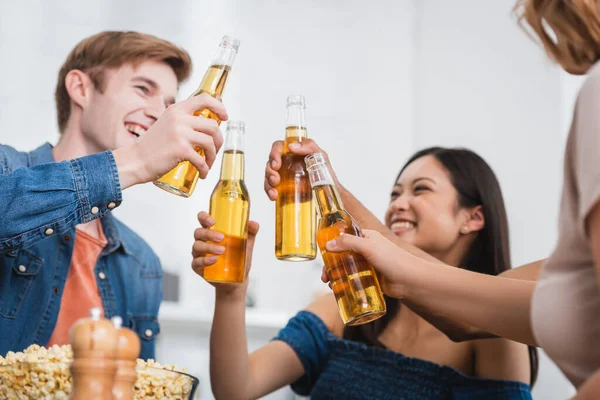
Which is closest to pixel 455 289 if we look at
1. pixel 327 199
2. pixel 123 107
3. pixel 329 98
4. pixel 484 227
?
pixel 327 199

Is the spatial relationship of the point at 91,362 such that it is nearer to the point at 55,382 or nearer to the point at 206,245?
the point at 55,382

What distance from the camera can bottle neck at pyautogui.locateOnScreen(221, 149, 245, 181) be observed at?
3.40 ft

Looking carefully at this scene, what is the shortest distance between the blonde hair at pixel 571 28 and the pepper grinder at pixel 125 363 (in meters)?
0.45

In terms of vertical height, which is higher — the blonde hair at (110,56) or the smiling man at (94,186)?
the blonde hair at (110,56)

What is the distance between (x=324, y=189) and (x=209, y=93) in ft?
0.81

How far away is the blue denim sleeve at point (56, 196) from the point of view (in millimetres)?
955

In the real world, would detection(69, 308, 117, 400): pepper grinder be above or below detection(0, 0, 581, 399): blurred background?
below

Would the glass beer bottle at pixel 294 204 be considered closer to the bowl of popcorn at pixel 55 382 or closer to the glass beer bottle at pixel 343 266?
the glass beer bottle at pixel 343 266

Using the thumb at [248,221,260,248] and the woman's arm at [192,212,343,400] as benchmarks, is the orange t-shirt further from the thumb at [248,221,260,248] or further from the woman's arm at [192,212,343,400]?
the thumb at [248,221,260,248]

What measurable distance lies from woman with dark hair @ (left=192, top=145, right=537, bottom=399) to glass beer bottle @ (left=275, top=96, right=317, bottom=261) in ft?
0.11

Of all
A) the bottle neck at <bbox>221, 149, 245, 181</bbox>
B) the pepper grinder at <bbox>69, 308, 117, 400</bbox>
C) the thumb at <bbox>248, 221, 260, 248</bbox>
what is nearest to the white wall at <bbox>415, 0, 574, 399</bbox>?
the thumb at <bbox>248, 221, 260, 248</bbox>

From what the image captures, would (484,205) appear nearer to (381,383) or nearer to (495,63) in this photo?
(381,383)

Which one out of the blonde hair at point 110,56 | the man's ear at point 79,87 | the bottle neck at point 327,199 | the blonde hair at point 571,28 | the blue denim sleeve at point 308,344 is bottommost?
the blue denim sleeve at point 308,344

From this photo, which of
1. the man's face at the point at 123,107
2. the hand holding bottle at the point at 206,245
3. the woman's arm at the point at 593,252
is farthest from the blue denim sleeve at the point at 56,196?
the woman's arm at the point at 593,252
